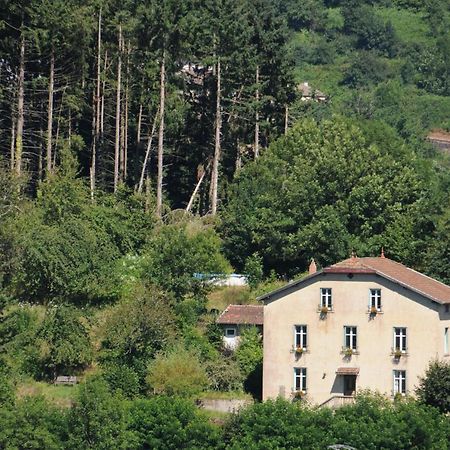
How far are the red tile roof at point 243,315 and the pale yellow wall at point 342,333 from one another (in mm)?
2475

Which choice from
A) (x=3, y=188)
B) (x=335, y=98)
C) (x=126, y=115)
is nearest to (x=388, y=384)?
(x=3, y=188)

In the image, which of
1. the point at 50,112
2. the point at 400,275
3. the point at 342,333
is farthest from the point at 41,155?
the point at 400,275

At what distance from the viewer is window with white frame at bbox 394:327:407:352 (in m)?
68.8

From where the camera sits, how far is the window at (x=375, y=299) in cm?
6969

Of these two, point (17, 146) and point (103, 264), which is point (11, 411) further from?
point (17, 146)

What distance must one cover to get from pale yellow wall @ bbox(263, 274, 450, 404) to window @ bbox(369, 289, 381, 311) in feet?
0.63

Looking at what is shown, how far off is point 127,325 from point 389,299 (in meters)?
11.6

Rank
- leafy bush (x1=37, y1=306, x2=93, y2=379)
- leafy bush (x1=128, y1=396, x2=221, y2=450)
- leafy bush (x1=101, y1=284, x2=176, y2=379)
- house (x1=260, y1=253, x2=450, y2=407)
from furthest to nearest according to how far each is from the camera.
Answer: leafy bush (x1=101, y1=284, x2=176, y2=379), leafy bush (x1=37, y1=306, x2=93, y2=379), house (x1=260, y1=253, x2=450, y2=407), leafy bush (x1=128, y1=396, x2=221, y2=450)

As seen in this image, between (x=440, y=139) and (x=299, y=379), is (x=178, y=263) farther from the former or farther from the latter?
(x=440, y=139)

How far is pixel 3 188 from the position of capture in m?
79.5

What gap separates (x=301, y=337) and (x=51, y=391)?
11.1 m

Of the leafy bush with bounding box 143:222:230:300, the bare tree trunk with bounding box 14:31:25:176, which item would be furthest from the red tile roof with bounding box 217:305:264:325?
the bare tree trunk with bounding box 14:31:25:176

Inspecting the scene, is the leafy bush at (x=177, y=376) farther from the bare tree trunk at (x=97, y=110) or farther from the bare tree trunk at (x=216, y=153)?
the bare tree trunk at (x=97, y=110)

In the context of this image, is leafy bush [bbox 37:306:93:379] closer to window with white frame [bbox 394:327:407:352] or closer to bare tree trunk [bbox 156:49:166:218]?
window with white frame [bbox 394:327:407:352]
